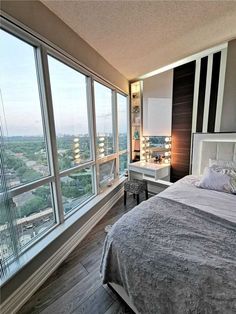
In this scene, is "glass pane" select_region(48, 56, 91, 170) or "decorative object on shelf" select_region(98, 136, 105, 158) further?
"decorative object on shelf" select_region(98, 136, 105, 158)

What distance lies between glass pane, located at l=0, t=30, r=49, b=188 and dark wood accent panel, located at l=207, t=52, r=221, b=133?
2.43m

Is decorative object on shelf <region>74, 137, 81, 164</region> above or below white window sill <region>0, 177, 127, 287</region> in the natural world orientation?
above

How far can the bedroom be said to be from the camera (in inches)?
37.1

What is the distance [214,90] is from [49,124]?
2418 mm

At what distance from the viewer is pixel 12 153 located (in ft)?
4.07

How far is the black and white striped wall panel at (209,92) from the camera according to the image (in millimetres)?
2197

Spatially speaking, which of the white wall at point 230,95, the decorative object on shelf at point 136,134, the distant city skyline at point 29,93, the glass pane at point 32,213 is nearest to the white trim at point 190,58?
the white wall at point 230,95

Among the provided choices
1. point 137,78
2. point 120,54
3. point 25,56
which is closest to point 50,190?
point 25,56

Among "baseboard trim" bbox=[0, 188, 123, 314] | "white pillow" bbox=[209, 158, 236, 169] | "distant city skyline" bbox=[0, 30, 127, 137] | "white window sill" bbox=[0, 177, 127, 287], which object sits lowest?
"baseboard trim" bbox=[0, 188, 123, 314]

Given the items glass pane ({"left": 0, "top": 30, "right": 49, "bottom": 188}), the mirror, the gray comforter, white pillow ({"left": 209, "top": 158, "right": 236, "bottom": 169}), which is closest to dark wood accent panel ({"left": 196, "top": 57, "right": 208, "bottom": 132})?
the mirror

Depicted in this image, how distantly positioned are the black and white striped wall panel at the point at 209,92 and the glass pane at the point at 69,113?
1833mm

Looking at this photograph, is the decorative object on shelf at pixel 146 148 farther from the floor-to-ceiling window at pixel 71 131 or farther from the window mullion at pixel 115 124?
the floor-to-ceiling window at pixel 71 131

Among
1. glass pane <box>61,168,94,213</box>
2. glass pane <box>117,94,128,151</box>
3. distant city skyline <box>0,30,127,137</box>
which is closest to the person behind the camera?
distant city skyline <box>0,30,127,137</box>

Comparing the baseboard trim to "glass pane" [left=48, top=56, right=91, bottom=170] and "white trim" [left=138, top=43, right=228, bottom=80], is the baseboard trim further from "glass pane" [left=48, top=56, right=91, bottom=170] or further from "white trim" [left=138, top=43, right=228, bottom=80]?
"white trim" [left=138, top=43, right=228, bottom=80]
